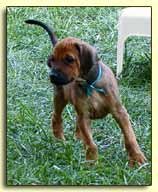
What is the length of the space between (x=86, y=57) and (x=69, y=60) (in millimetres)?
73

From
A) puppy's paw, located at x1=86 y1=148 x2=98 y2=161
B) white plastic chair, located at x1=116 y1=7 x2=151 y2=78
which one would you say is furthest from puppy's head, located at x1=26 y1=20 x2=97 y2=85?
puppy's paw, located at x1=86 y1=148 x2=98 y2=161

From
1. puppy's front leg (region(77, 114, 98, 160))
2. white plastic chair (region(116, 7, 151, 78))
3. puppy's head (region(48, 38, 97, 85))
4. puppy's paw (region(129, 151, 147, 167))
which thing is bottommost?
puppy's paw (region(129, 151, 147, 167))

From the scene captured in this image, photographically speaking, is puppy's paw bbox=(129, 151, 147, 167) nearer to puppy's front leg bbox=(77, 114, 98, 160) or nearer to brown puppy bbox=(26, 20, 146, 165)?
brown puppy bbox=(26, 20, 146, 165)

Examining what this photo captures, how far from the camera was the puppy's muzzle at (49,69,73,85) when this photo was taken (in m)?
2.23

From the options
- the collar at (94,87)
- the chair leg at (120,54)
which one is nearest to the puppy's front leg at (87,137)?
the collar at (94,87)

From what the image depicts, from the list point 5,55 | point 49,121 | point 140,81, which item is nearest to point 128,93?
point 140,81

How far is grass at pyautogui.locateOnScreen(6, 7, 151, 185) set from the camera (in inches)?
89.0

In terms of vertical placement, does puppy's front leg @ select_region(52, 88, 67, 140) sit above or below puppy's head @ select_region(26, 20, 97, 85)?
below

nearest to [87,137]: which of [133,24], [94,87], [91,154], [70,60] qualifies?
[91,154]

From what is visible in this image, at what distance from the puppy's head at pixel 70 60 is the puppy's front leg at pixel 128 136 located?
8.0 inches

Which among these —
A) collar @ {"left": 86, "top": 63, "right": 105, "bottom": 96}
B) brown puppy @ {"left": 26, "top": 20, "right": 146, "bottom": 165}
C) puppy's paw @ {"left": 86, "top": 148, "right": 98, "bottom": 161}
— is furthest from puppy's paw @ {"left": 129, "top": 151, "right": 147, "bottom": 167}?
collar @ {"left": 86, "top": 63, "right": 105, "bottom": 96}

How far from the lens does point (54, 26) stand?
2281mm

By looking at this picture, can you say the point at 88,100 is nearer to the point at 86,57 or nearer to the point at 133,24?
the point at 86,57

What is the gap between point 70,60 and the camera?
222 cm
